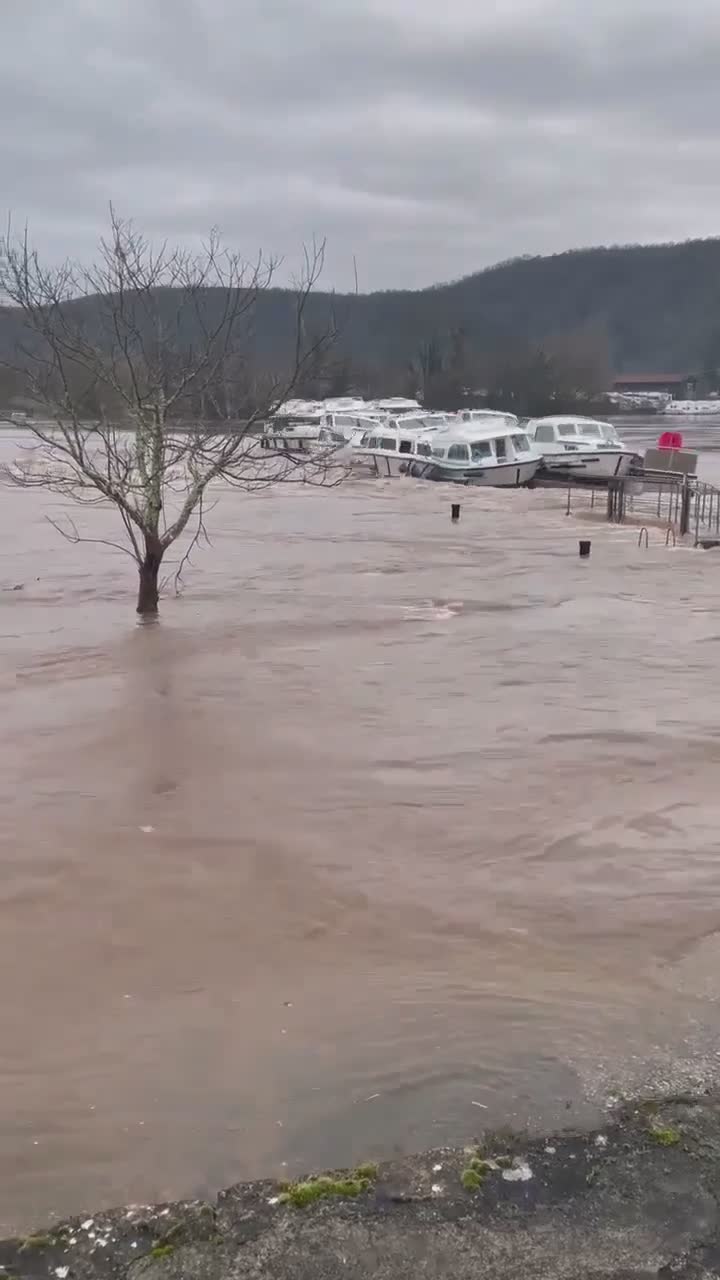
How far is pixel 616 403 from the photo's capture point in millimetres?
121688

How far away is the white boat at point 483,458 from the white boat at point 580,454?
2.77ft

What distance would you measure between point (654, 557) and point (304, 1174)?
59.4 ft

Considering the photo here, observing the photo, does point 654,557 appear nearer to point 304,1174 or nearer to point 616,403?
point 304,1174

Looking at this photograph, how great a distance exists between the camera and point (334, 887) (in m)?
6.66

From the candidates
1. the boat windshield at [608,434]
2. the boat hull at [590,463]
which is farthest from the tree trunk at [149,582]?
the boat windshield at [608,434]

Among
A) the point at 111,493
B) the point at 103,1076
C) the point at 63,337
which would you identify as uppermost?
the point at 63,337

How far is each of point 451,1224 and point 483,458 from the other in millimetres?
35208

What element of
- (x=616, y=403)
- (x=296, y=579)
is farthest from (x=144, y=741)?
(x=616, y=403)

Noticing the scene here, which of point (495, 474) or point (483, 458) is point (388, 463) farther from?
point (495, 474)

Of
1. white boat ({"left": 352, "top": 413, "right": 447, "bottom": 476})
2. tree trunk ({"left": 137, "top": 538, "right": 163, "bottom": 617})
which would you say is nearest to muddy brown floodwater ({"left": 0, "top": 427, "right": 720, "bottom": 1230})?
tree trunk ({"left": 137, "top": 538, "right": 163, "bottom": 617})

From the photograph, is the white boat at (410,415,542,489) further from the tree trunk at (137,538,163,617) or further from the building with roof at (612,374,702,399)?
the building with roof at (612,374,702,399)

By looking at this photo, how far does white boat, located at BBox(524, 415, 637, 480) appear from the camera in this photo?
38.3m

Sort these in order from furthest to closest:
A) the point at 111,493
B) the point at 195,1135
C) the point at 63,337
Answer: the point at 63,337
the point at 111,493
the point at 195,1135

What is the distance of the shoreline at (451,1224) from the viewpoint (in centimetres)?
325
